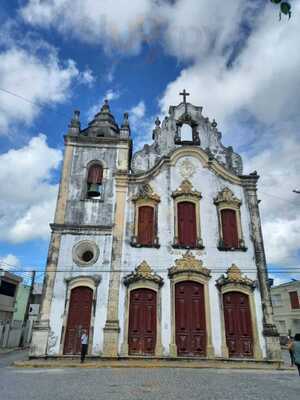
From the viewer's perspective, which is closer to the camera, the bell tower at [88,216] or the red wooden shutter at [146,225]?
the bell tower at [88,216]

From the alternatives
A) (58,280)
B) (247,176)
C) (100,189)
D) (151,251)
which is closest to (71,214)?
(100,189)

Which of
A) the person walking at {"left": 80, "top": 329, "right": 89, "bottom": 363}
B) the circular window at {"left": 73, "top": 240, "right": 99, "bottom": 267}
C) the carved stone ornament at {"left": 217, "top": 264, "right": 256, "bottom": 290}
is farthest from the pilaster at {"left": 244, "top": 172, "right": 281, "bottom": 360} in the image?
the circular window at {"left": 73, "top": 240, "right": 99, "bottom": 267}

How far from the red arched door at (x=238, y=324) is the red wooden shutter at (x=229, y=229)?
8.04 ft

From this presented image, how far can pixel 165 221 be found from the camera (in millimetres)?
15812

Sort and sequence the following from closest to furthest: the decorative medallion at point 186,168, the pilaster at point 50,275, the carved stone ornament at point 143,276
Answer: the pilaster at point 50,275
the carved stone ornament at point 143,276
the decorative medallion at point 186,168

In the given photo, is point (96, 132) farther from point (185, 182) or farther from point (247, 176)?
point (247, 176)

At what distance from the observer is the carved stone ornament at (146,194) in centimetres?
1612

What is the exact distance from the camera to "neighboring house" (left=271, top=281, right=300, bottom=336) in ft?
106

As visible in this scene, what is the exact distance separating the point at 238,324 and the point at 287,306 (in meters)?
23.1

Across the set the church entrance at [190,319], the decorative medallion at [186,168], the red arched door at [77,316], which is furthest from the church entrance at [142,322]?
the decorative medallion at [186,168]

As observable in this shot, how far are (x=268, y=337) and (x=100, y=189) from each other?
10.8 meters

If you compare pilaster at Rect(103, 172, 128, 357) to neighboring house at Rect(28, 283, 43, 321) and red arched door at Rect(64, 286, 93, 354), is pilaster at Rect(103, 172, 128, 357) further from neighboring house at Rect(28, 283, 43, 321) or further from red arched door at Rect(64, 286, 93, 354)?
neighboring house at Rect(28, 283, 43, 321)

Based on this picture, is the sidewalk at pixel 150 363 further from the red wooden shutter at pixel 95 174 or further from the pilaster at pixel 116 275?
the red wooden shutter at pixel 95 174

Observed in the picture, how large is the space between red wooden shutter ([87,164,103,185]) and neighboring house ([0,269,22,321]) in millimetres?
12336
